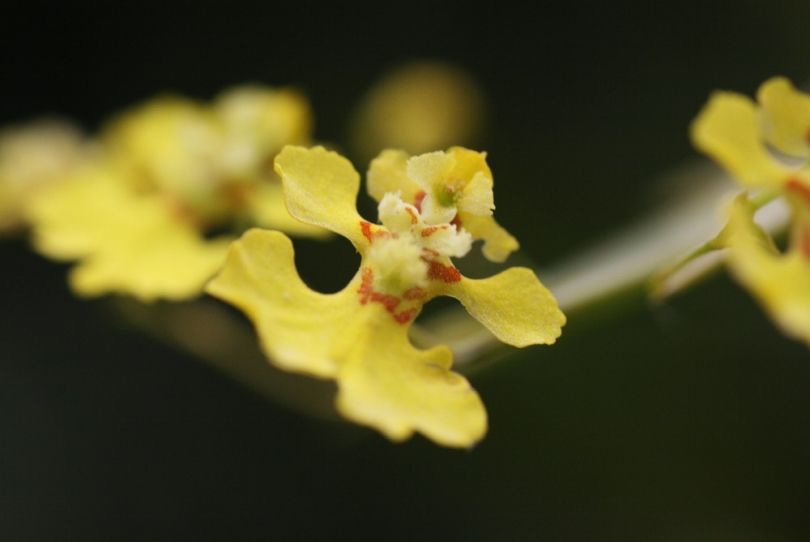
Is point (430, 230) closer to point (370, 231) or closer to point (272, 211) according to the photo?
point (370, 231)

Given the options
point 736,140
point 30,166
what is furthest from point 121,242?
point 736,140

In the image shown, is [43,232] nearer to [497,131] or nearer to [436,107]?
[436,107]

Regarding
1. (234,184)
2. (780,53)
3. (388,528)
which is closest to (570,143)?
(780,53)

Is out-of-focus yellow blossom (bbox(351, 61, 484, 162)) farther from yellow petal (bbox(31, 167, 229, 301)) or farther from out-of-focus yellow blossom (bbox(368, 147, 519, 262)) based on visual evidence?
out-of-focus yellow blossom (bbox(368, 147, 519, 262))

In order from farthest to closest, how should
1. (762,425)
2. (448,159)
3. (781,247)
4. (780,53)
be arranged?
(780,53) < (762,425) < (781,247) < (448,159)

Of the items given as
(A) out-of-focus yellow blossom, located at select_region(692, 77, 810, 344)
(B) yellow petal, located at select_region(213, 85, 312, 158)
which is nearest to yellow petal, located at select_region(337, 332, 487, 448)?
(A) out-of-focus yellow blossom, located at select_region(692, 77, 810, 344)

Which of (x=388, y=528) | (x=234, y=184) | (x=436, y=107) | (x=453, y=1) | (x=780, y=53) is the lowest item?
(x=388, y=528)
